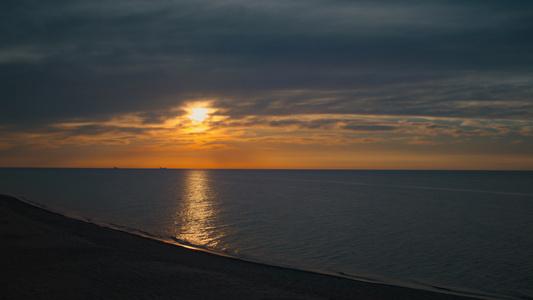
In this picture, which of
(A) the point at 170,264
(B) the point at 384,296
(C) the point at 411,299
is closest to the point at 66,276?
(A) the point at 170,264

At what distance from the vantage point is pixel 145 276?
14109mm

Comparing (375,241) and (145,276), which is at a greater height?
(145,276)

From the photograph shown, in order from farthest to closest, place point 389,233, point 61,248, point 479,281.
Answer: point 389,233 < point 61,248 < point 479,281

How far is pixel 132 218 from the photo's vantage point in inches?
1379

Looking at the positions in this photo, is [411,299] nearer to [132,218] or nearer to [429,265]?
[429,265]

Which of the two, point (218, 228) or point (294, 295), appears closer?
point (294, 295)

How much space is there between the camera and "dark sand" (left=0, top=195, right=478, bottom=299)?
12.1 m

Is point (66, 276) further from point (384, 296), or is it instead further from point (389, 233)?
point (389, 233)

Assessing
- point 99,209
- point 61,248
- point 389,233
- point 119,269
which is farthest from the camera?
point 99,209

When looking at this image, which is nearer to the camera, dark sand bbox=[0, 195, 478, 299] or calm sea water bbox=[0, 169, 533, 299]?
dark sand bbox=[0, 195, 478, 299]

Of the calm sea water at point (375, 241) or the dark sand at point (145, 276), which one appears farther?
the calm sea water at point (375, 241)

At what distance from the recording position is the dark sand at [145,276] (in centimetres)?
1213

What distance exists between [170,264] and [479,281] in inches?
567

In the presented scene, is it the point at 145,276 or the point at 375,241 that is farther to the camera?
the point at 375,241
